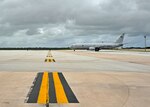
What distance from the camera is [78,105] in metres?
7.15

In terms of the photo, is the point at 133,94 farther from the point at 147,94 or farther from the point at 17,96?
the point at 17,96

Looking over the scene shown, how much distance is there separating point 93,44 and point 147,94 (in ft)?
326

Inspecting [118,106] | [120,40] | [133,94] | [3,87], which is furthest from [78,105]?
[120,40]

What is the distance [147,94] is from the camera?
8.92m

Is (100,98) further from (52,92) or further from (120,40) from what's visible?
(120,40)

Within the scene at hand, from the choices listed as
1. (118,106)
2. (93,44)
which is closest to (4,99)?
(118,106)

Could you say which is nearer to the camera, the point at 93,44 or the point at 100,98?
the point at 100,98

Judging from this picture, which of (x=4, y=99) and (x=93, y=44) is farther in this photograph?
(x=93, y=44)

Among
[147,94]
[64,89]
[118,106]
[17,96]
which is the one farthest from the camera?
[64,89]

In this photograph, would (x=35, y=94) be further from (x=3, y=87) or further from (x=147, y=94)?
(x=147, y=94)

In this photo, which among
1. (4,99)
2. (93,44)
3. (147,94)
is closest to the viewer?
(4,99)

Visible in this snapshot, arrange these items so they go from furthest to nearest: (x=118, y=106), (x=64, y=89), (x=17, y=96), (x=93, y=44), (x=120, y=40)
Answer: (x=120, y=40), (x=93, y=44), (x=64, y=89), (x=17, y=96), (x=118, y=106)

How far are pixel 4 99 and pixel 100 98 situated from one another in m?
2.67

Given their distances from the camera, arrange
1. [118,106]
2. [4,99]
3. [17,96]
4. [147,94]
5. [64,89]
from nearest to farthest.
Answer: [118,106] → [4,99] → [17,96] → [147,94] → [64,89]
